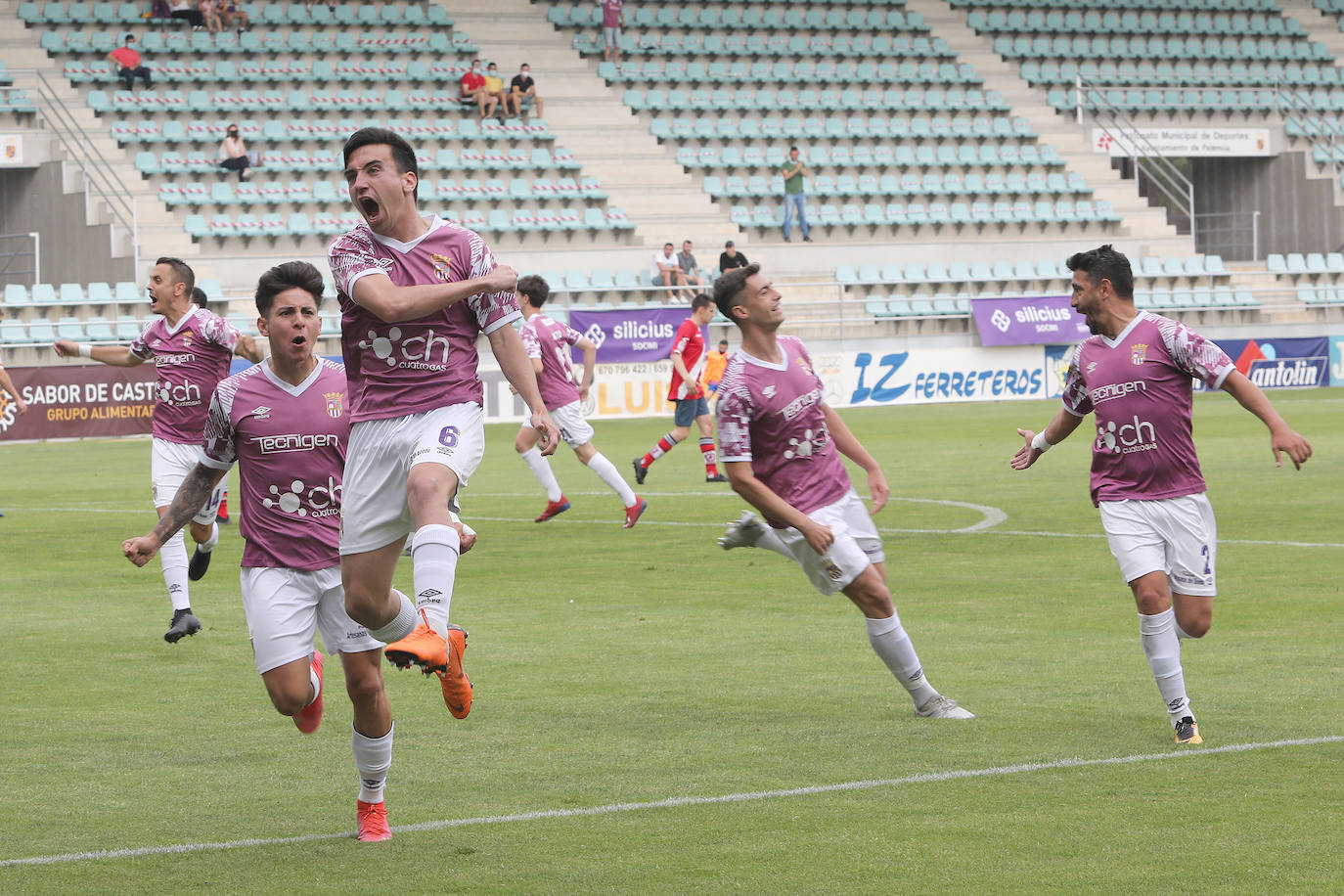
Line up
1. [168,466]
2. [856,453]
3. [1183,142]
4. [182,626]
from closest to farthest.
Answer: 1. [856,453]
2. [182,626]
3. [168,466]
4. [1183,142]

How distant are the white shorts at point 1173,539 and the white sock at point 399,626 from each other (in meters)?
3.19

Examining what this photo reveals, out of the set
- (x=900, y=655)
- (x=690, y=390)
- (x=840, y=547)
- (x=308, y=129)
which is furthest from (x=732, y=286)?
(x=308, y=129)

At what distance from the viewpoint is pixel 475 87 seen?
39.8 metres

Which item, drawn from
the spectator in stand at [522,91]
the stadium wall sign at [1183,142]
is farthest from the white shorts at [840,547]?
the stadium wall sign at [1183,142]

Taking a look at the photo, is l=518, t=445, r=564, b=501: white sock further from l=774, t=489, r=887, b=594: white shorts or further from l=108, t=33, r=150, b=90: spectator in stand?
l=108, t=33, r=150, b=90: spectator in stand

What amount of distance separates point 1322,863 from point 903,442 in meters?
20.6

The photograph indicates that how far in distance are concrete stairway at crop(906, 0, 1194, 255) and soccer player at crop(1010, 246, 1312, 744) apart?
3691cm

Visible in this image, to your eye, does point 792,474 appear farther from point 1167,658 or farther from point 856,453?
point 1167,658

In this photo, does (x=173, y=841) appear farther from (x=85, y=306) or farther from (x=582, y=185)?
(x=582, y=185)

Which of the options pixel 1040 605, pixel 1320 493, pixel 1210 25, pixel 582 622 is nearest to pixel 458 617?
pixel 582 622

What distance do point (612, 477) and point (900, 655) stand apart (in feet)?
28.7

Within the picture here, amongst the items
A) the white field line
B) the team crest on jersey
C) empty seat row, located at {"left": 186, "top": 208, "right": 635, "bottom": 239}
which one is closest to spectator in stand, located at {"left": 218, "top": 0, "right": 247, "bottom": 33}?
empty seat row, located at {"left": 186, "top": 208, "right": 635, "bottom": 239}

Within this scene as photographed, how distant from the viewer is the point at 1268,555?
13258mm

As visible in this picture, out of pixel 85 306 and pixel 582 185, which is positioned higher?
pixel 582 185
